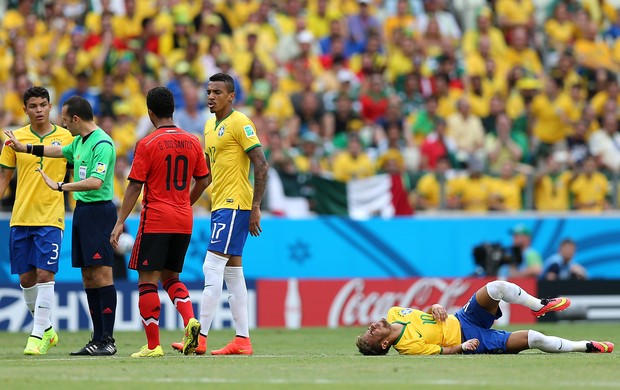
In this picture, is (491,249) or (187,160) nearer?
(187,160)

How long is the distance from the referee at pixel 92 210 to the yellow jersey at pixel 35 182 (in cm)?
28

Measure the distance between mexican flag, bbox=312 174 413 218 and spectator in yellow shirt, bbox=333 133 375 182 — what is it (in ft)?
1.61

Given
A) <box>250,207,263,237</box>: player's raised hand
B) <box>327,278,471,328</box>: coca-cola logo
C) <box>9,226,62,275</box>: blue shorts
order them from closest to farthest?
<box>250,207,263,237</box>: player's raised hand
<box>9,226,62,275</box>: blue shorts
<box>327,278,471,328</box>: coca-cola logo

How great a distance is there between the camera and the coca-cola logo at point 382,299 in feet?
66.9

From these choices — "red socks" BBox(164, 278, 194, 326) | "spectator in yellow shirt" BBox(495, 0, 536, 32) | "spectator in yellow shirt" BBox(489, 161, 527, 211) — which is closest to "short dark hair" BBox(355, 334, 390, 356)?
"red socks" BBox(164, 278, 194, 326)

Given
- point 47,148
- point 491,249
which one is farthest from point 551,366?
point 491,249

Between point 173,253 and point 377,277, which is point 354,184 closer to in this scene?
point 377,277

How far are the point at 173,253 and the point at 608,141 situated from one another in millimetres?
13565

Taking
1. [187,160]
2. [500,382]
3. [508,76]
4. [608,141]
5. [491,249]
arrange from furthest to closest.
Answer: [508,76] < [608,141] < [491,249] < [187,160] < [500,382]

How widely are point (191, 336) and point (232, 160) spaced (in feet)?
5.89

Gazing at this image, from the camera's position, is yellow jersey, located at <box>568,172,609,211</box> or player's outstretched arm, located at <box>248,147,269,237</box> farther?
yellow jersey, located at <box>568,172,609,211</box>

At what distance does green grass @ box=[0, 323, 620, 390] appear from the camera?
9.58 metres

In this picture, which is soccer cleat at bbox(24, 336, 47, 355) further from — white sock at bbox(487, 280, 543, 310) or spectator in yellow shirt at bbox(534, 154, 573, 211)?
spectator in yellow shirt at bbox(534, 154, 573, 211)

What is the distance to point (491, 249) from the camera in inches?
835
